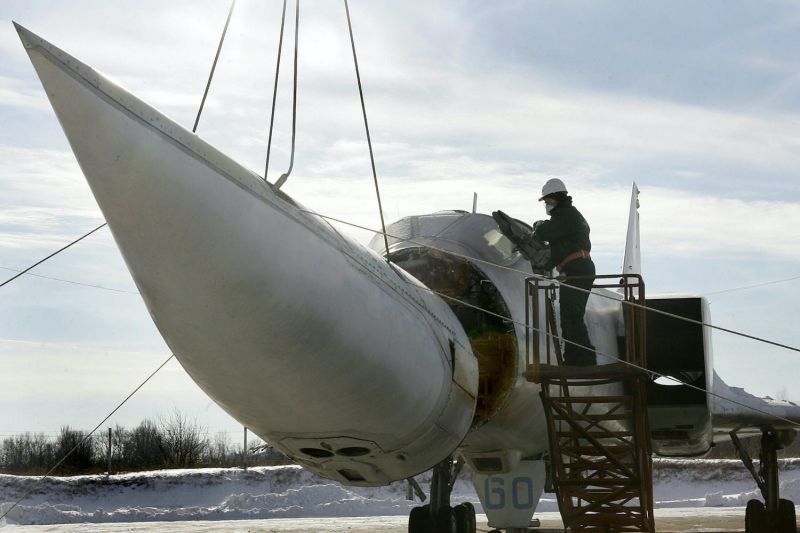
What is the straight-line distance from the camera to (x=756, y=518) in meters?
14.0

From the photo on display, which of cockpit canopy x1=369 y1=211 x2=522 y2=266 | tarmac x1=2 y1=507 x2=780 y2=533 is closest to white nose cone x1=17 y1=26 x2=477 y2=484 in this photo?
cockpit canopy x1=369 y1=211 x2=522 y2=266

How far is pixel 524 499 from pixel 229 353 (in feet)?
18.6

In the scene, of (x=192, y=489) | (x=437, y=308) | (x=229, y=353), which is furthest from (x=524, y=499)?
(x=192, y=489)

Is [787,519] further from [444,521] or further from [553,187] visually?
[553,187]

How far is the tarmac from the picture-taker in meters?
16.9

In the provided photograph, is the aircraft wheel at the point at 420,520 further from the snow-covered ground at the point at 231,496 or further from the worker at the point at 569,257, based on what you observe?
the snow-covered ground at the point at 231,496

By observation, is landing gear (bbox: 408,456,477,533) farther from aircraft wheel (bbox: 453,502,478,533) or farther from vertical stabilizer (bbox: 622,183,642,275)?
vertical stabilizer (bbox: 622,183,642,275)

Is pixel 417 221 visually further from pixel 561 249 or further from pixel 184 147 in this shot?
pixel 184 147

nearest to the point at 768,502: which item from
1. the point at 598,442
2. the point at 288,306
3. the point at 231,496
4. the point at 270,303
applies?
the point at 598,442

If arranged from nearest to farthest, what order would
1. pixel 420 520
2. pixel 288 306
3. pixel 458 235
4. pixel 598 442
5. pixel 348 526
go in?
pixel 288 306 → pixel 598 442 → pixel 458 235 → pixel 420 520 → pixel 348 526

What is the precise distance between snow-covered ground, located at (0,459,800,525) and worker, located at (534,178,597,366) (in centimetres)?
1408

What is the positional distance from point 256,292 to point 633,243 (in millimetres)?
14937

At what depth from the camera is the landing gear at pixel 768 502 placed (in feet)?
45.6

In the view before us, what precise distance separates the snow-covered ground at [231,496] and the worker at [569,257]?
1408 centimetres
